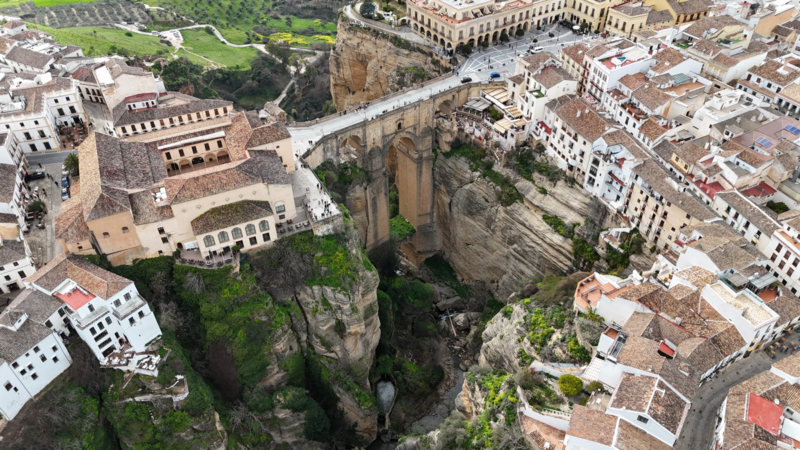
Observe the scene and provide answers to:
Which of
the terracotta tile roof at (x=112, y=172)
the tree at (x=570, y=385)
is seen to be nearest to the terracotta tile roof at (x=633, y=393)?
the tree at (x=570, y=385)

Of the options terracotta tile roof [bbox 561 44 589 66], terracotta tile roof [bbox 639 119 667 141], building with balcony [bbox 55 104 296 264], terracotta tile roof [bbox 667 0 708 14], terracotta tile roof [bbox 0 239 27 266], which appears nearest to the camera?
terracotta tile roof [bbox 0 239 27 266]

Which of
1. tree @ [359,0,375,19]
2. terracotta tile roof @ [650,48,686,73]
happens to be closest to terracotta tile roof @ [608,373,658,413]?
terracotta tile roof @ [650,48,686,73]

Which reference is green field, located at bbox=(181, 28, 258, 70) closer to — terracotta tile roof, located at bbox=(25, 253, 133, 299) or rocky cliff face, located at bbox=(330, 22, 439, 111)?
rocky cliff face, located at bbox=(330, 22, 439, 111)

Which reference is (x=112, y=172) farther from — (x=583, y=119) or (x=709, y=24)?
(x=709, y=24)

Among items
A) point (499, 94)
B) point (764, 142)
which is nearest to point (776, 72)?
point (764, 142)

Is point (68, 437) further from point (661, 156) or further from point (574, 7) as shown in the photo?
point (574, 7)
